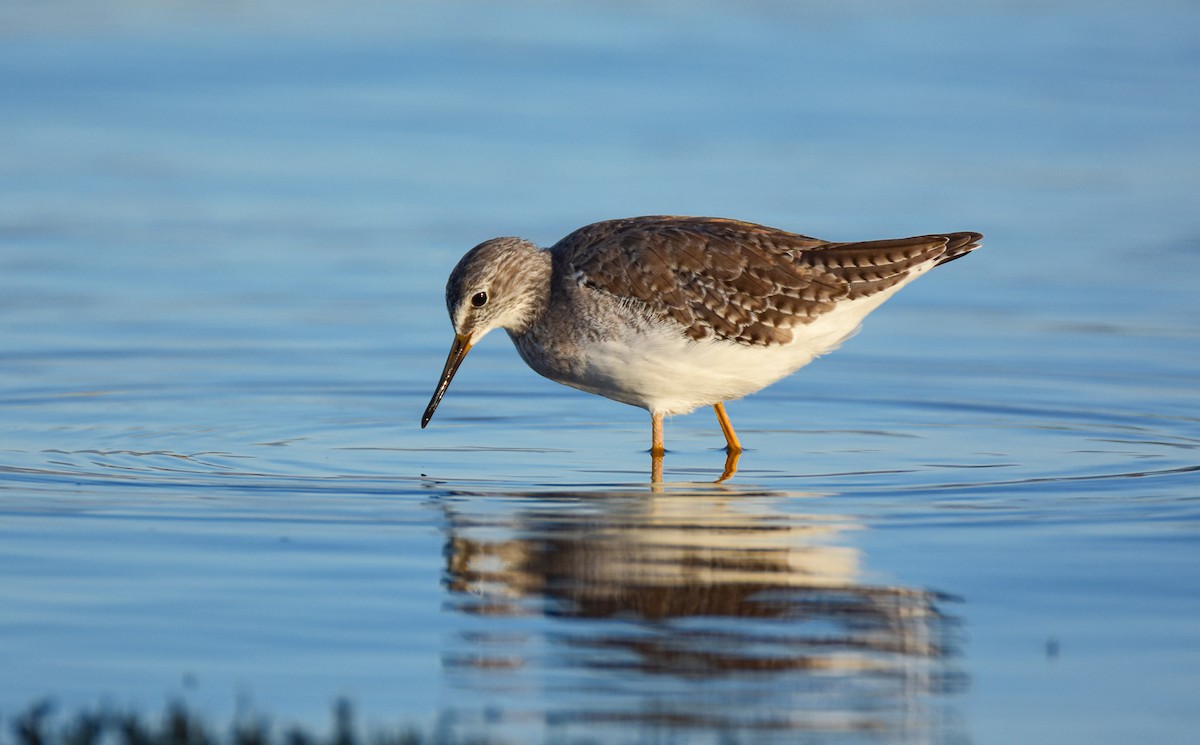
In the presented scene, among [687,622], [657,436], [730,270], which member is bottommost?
[687,622]

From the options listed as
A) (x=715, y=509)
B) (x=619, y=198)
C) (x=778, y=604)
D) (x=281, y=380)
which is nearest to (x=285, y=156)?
Answer: (x=619, y=198)

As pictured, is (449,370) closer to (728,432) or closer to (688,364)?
(688,364)

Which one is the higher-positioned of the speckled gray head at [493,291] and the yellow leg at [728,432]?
Answer: the speckled gray head at [493,291]

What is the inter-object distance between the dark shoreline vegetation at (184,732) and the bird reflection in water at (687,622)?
19.3 inches

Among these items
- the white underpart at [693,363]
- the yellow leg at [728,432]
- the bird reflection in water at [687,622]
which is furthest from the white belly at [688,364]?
the bird reflection in water at [687,622]

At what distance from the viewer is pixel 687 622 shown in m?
6.98

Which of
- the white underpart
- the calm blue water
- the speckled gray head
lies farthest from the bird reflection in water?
the speckled gray head

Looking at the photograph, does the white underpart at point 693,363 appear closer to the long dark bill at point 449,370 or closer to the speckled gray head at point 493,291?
the speckled gray head at point 493,291

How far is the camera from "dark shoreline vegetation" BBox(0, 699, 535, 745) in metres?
5.73

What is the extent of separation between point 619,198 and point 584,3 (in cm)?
1019

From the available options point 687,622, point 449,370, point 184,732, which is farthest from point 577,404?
point 184,732

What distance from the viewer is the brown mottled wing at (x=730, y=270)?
33.9ft

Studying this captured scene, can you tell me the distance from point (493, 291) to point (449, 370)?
1.83ft

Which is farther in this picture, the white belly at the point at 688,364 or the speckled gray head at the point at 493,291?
the speckled gray head at the point at 493,291
